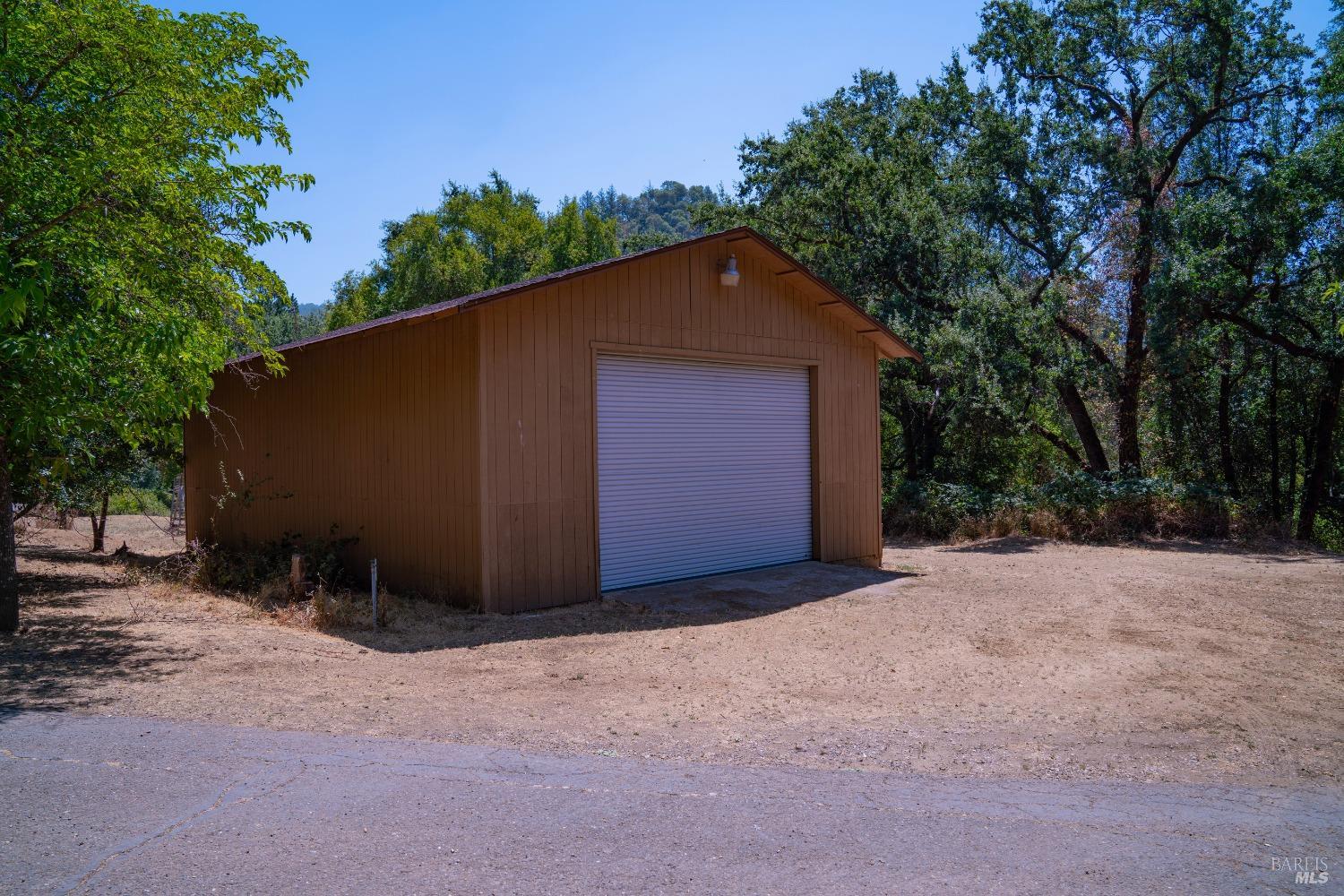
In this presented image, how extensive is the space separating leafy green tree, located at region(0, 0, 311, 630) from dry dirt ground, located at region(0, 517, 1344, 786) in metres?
2.18

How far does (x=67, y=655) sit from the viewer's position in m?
6.89

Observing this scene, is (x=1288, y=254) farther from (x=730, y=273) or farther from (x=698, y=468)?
(x=698, y=468)

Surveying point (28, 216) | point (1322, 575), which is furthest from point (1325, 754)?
point (28, 216)

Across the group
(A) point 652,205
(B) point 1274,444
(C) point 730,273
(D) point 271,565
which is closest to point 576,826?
(C) point 730,273

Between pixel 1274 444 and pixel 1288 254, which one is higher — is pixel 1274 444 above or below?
below

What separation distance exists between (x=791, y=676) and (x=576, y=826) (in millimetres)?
3339

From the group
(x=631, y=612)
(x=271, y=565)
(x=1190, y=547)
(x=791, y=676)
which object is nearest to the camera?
(x=791, y=676)

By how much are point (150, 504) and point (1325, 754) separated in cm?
2803

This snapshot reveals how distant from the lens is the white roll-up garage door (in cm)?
1030

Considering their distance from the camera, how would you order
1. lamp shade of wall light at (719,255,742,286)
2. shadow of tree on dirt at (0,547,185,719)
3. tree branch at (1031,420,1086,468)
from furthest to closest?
1. tree branch at (1031,420,1086,468)
2. lamp shade of wall light at (719,255,742,286)
3. shadow of tree on dirt at (0,547,185,719)

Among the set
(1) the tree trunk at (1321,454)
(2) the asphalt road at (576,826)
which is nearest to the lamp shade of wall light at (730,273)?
(2) the asphalt road at (576,826)

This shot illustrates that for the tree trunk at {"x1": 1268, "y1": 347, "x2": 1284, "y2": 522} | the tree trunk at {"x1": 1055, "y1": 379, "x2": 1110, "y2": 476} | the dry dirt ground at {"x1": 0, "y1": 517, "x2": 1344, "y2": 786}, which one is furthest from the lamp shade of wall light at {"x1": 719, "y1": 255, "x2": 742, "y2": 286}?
the tree trunk at {"x1": 1268, "y1": 347, "x2": 1284, "y2": 522}

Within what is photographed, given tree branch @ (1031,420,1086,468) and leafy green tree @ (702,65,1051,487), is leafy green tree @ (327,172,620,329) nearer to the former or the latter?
leafy green tree @ (702,65,1051,487)

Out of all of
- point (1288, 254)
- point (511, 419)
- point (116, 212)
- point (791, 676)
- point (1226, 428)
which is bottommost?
point (791, 676)
